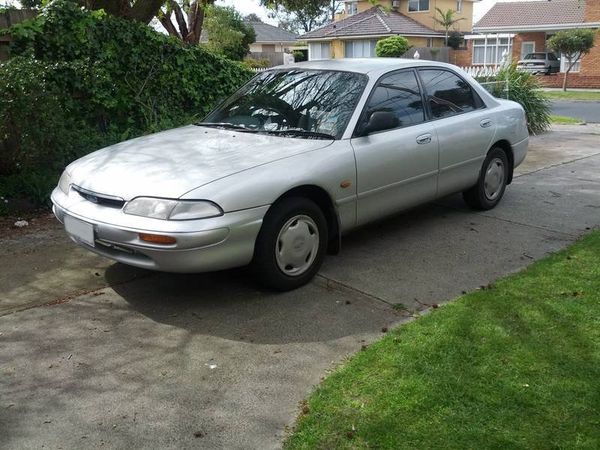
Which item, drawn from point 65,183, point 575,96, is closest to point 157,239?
point 65,183

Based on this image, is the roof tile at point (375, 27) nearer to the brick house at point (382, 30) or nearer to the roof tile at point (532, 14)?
the brick house at point (382, 30)

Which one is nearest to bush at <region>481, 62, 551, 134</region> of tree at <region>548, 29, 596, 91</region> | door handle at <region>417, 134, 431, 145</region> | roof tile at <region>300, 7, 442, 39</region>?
door handle at <region>417, 134, 431, 145</region>

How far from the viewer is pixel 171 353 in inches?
152

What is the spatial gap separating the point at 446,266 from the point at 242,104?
2300 millimetres

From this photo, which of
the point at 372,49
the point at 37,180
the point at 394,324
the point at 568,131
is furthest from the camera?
the point at 372,49

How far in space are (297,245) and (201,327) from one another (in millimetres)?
932

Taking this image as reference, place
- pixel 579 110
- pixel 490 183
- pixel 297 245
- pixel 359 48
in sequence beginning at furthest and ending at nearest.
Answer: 1. pixel 359 48
2. pixel 579 110
3. pixel 490 183
4. pixel 297 245

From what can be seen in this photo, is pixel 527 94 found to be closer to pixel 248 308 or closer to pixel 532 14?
pixel 248 308

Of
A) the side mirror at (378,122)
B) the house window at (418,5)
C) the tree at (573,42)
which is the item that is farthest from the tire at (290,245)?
the house window at (418,5)

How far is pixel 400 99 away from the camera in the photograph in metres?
5.69

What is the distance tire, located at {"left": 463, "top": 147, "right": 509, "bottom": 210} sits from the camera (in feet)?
22.0

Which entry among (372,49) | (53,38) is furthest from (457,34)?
(53,38)

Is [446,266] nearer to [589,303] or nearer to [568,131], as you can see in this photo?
[589,303]

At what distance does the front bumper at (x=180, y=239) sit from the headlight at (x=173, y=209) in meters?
0.04
